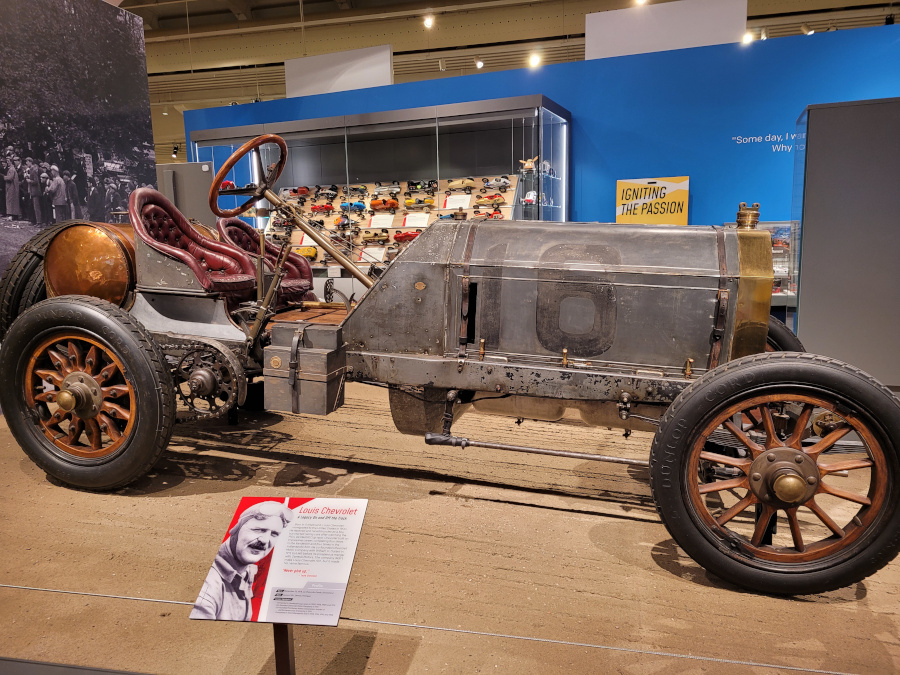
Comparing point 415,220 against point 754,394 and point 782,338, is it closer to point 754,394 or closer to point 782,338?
point 782,338

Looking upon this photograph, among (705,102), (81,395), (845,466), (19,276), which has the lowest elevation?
(845,466)

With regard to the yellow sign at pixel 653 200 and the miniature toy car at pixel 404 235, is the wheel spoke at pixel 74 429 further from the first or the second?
the yellow sign at pixel 653 200

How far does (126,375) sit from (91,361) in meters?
0.25

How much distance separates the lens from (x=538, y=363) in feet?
9.12

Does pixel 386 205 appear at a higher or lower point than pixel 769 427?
higher

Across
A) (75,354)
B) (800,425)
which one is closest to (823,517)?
(800,425)

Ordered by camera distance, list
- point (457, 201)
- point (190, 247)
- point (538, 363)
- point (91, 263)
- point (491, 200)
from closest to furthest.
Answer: point (538, 363) < point (91, 263) < point (190, 247) < point (491, 200) < point (457, 201)

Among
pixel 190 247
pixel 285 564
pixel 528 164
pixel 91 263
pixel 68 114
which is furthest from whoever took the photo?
pixel 528 164

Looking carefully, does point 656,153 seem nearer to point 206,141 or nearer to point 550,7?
point 550,7

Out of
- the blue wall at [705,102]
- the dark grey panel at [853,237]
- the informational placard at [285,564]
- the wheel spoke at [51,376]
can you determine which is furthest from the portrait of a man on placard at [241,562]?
the blue wall at [705,102]

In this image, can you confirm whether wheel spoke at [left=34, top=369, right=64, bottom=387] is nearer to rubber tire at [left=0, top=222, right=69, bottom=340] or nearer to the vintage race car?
the vintage race car

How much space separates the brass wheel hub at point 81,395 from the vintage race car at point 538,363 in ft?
0.03

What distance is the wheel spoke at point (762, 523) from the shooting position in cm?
228

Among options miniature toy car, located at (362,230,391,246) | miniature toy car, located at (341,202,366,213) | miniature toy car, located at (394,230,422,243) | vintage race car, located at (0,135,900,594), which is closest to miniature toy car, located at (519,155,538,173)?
miniature toy car, located at (394,230,422,243)
